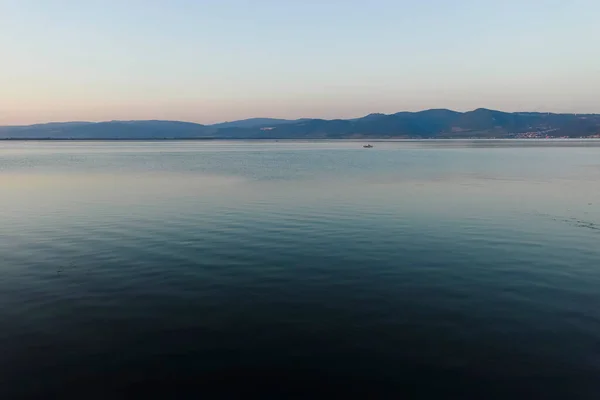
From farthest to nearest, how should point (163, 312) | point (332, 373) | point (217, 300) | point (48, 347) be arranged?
point (217, 300) < point (163, 312) < point (48, 347) < point (332, 373)

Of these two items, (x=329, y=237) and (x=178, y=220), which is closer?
(x=329, y=237)

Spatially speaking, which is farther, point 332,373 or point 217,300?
point 217,300

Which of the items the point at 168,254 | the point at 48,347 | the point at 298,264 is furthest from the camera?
the point at 168,254

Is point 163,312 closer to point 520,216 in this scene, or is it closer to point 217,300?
point 217,300

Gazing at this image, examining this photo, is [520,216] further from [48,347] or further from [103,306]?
[48,347]

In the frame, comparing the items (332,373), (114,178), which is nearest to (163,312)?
(332,373)

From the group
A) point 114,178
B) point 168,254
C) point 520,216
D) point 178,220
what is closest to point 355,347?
point 168,254
